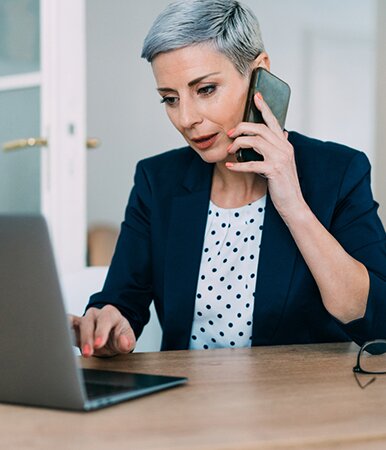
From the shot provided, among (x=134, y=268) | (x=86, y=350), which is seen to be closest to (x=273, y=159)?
(x=134, y=268)

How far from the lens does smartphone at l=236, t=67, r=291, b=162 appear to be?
1.68 m

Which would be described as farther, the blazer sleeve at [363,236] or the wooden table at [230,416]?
the blazer sleeve at [363,236]

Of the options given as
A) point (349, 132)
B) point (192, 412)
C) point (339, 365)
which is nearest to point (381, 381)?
point (339, 365)

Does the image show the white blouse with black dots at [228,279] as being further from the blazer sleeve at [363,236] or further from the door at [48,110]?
the door at [48,110]

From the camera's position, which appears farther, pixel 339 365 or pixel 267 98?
pixel 267 98

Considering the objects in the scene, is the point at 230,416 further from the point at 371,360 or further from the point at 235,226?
the point at 235,226

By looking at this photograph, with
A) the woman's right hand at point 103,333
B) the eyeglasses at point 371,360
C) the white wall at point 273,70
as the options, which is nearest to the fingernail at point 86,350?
the woman's right hand at point 103,333

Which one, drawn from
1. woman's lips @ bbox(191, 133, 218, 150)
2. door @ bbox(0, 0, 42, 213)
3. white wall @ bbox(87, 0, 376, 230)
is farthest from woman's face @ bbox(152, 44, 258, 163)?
white wall @ bbox(87, 0, 376, 230)

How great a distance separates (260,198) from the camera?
1.83 m

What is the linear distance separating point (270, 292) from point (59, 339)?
0.78m

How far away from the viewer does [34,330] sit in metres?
0.97

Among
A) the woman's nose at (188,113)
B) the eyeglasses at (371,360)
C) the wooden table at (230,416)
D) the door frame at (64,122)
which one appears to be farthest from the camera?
the door frame at (64,122)

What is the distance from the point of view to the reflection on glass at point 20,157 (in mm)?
3307

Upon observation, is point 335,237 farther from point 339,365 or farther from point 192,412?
point 192,412
